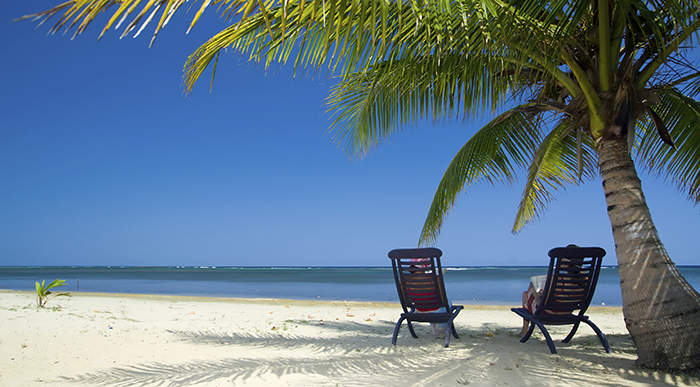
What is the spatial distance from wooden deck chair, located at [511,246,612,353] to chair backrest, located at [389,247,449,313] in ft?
2.83

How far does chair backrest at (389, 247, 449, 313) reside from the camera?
4.05m

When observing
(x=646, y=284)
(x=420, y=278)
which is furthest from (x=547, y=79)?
(x=420, y=278)

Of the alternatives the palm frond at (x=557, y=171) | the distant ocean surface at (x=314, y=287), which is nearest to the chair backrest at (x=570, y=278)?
the palm frond at (x=557, y=171)

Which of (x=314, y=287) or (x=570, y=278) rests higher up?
(x=570, y=278)

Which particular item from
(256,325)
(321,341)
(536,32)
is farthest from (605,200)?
(256,325)

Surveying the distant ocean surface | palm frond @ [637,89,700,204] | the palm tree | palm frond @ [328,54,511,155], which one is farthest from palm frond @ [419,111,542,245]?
the distant ocean surface

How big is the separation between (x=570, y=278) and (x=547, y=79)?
188cm

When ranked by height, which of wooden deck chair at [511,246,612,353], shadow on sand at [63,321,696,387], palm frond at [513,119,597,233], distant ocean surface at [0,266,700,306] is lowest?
distant ocean surface at [0,266,700,306]

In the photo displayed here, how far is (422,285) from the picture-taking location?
416 cm

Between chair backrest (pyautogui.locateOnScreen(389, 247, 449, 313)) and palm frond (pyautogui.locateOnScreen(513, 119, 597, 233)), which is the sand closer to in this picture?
chair backrest (pyautogui.locateOnScreen(389, 247, 449, 313))

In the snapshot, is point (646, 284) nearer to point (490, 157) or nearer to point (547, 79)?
point (547, 79)

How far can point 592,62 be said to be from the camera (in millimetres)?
3486

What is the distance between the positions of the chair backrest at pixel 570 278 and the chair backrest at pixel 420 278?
91 centimetres

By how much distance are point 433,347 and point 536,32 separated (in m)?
2.84
